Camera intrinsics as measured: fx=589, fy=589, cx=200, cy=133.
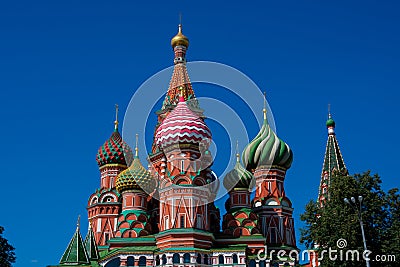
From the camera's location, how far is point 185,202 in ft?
109

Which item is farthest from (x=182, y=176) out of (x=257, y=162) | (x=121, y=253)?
(x=257, y=162)

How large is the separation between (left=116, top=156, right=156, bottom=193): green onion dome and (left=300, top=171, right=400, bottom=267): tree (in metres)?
13.6

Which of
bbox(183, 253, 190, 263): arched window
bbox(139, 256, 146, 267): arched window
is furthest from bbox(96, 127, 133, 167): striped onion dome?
bbox(183, 253, 190, 263): arched window

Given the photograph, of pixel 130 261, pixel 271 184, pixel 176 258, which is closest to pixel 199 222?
pixel 176 258

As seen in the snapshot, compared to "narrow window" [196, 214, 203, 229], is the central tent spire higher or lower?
higher

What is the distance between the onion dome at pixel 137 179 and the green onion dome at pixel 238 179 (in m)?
4.72

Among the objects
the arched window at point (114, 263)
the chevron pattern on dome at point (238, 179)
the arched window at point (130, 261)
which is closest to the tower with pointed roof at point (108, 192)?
the arched window at point (114, 263)

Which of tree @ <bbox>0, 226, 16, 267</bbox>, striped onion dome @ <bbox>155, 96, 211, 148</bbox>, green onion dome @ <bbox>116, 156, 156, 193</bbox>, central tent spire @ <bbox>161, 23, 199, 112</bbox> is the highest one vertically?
central tent spire @ <bbox>161, 23, 199, 112</bbox>

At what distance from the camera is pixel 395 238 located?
23703 mm

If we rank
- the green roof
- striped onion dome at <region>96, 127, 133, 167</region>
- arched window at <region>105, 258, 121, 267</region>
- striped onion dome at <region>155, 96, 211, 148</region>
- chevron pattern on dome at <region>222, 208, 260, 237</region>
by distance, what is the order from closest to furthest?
arched window at <region>105, 258, 121, 267</region>, the green roof, striped onion dome at <region>155, 96, 211, 148</region>, chevron pattern on dome at <region>222, 208, 260, 237</region>, striped onion dome at <region>96, 127, 133, 167</region>

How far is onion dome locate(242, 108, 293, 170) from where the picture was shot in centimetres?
4094

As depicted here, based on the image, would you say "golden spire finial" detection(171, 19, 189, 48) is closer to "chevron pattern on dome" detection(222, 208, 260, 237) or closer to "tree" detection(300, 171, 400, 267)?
"chevron pattern on dome" detection(222, 208, 260, 237)

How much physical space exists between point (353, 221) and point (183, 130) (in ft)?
45.6

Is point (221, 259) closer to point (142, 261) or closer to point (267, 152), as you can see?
point (142, 261)
